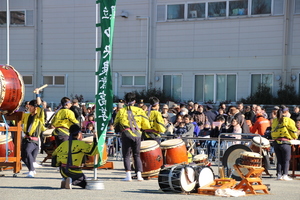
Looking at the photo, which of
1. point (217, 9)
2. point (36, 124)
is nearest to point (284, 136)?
point (36, 124)

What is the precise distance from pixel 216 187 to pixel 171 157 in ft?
10.5

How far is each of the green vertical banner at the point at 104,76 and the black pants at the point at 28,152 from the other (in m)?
3.20

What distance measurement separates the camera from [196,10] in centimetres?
2745

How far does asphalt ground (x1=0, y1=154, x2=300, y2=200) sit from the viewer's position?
10703 millimetres

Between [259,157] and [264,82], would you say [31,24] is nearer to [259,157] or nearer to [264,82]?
[264,82]

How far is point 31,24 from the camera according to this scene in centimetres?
3048

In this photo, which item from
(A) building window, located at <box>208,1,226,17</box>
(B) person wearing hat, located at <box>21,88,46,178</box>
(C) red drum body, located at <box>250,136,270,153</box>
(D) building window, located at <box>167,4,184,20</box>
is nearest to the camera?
(C) red drum body, located at <box>250,136,270,153</box>

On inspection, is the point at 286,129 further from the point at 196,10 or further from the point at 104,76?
the point at 196,10

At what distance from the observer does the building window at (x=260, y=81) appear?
26039mm

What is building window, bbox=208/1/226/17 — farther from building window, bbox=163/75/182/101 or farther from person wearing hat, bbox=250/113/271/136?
person wearing hat, bbox=250/113/271/136

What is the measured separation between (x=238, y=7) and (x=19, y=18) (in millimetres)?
11329

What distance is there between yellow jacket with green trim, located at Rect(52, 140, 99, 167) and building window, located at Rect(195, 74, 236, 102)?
16035mm

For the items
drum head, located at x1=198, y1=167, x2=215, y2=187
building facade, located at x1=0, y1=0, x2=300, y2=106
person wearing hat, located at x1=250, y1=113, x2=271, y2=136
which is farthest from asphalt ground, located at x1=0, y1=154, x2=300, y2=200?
building facade, located at x1=0, y1=0, x2=300, y2=106

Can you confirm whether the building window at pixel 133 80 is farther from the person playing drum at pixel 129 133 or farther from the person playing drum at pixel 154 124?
the person playing drum at pixel 129 133
